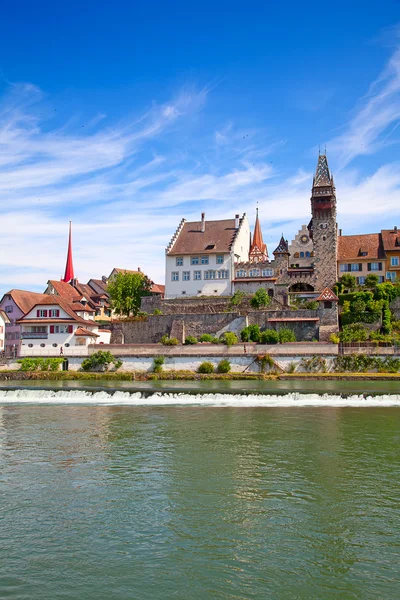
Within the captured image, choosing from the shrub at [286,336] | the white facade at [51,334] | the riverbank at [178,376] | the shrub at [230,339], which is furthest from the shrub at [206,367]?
the white facade at [51,334]

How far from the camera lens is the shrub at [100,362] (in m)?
53.3

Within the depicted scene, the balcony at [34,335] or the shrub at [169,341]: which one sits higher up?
the balcony at [34,335]

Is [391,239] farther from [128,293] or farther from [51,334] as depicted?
[51,334]

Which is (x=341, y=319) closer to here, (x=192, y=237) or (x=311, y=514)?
(x=192, y=237)

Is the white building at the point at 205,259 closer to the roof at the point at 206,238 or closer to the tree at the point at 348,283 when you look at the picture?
the roof at the point at 206,238

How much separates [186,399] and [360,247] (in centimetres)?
3969

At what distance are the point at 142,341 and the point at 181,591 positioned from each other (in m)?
51.1

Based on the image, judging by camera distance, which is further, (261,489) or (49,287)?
(49,287)

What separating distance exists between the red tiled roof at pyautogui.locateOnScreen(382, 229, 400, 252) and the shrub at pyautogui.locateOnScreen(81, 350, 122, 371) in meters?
31.5

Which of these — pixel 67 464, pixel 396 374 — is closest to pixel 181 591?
pixel 67 464

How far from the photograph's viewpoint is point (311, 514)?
12.0m

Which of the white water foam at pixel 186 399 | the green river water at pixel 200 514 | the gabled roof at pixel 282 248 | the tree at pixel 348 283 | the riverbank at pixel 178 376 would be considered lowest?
the green river water at pixel 200 514

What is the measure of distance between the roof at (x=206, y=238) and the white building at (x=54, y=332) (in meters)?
14.4

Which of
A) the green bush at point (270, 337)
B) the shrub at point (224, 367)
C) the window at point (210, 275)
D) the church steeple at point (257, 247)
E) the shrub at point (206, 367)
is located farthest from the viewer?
the church steeple at point (257, 247)
